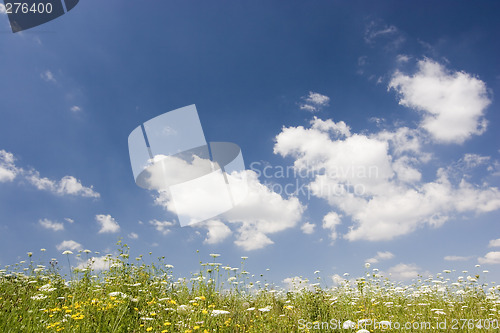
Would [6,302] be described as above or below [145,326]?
above

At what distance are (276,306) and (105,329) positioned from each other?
14.0 feet

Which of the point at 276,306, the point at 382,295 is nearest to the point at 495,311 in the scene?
the point at 382,295

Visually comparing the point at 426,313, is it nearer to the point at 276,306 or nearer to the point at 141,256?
the point at 276,306

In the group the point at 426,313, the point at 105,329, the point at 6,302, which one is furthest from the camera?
the point at 426,313

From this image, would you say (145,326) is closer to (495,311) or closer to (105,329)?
(105,329)

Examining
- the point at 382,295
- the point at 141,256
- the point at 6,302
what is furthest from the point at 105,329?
the point at 382,295

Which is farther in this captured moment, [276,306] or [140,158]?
[140,158]

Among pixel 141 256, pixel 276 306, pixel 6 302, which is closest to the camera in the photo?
pixel 6 302

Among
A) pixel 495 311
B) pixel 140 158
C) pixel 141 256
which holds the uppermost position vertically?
pixel 140 158

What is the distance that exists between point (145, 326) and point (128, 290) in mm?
1460

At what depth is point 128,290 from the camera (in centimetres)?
654

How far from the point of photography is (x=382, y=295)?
30.2ft

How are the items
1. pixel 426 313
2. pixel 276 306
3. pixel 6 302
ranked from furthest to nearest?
pixel 276 306, pixel 426 313, pixel 6 302

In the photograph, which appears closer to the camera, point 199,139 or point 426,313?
point 426,313
